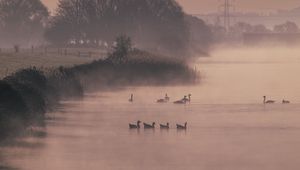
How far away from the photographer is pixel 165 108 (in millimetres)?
95188

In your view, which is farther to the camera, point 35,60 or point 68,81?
point 35,60

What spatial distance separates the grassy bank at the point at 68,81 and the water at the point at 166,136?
1264mm

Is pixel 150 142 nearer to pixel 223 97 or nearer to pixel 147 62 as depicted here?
pixel 223 97

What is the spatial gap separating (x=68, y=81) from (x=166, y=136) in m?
23.8

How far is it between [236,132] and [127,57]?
4751cm

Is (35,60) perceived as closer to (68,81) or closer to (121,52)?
(121,52)

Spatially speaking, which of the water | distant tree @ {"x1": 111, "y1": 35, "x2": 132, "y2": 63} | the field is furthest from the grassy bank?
the field

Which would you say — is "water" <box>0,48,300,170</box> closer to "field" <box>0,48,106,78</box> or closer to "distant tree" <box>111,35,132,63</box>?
"field" <box>0,48,106,78</box>

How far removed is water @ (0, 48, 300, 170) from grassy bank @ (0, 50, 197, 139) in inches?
49.8

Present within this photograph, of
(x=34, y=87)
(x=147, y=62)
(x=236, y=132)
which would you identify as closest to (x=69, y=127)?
(x=34, y=87)

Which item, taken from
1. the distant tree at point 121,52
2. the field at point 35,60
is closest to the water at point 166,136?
the field at point 35,60

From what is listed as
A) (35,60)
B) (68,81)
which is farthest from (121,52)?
(68,81)

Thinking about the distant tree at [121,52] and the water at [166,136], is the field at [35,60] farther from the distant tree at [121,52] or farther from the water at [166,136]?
the water at [166,136]

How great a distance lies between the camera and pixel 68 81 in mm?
97125
